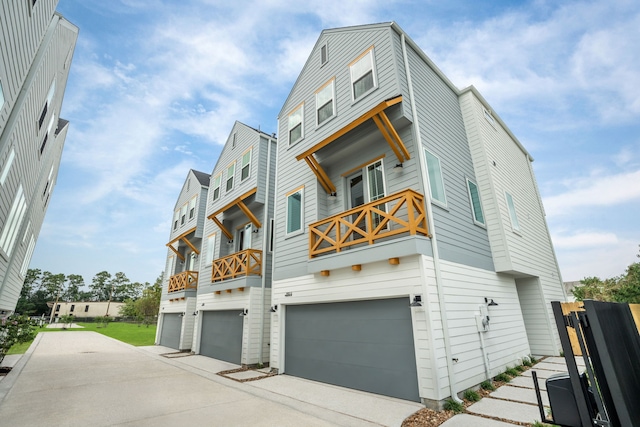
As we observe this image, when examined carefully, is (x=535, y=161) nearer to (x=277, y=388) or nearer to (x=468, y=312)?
(x=468, y=312)

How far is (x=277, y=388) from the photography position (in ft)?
23.3

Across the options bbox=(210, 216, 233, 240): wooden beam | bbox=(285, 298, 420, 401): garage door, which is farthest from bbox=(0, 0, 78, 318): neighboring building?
bbox=(285, 298, 420, 401): garage door

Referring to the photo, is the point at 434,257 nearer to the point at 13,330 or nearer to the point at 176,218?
the point at 13,330

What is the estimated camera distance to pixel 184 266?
765 inches

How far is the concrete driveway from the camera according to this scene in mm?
4984

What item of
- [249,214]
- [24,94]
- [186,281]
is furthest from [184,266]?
[24,94]

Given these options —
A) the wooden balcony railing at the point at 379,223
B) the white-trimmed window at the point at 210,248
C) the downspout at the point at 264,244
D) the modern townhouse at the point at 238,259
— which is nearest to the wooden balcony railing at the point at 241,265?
the modern townhouse at the point at 238,259

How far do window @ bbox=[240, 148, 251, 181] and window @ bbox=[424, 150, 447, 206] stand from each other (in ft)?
28.4

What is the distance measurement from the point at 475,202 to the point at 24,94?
12.0 meters

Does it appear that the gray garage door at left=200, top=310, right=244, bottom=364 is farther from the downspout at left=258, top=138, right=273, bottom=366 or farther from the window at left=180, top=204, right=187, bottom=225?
the window at left=180, top=204, right=187, bottom=225

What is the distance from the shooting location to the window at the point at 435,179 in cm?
706

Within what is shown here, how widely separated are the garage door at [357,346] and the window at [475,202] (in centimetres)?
434

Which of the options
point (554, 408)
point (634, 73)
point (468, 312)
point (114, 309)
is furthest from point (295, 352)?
point (114, 309)

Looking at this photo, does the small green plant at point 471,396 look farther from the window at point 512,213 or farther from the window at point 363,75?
the window at point 363,75
